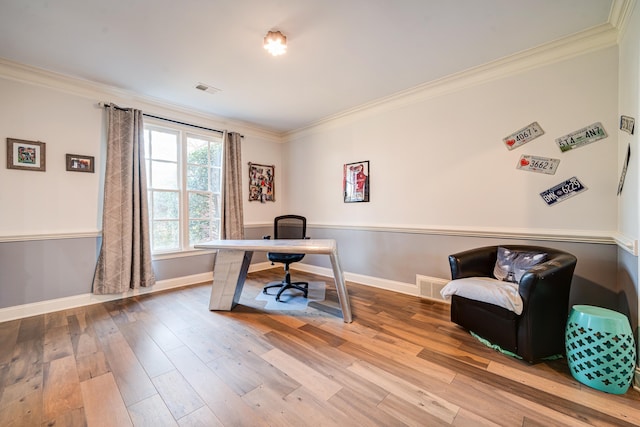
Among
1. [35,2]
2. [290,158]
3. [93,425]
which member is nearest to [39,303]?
[93,425]

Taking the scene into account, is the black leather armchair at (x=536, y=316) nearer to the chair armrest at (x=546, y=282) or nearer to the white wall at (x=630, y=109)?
the chair armrest at (x=546, y=282)

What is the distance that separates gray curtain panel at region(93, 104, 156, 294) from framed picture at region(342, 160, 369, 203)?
107 inches

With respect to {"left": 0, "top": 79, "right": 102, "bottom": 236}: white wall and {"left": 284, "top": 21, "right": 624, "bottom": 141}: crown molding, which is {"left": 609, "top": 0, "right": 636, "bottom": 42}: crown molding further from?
{"left": 0, "top": 79, "right": 102, "bottom": 236}: white wall

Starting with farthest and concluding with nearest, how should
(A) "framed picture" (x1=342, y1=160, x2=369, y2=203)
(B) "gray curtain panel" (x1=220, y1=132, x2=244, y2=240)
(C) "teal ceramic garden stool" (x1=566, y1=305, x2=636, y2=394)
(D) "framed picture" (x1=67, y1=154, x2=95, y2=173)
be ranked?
(B) "gray curtain panel" (x1=220, y1=132, x2=244, y2=240)
(A) "framed picture" (x1=342, y1=160, x2=369, y2=203)
(D) "framed picture" (x1=67, y1=154, x2=95, y2=173)
(C) "teal ceramic garden stool" (x1=566, y1=305, x2=636, y2=394)

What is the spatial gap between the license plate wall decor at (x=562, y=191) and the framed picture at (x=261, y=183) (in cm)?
390

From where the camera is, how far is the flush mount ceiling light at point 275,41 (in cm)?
209

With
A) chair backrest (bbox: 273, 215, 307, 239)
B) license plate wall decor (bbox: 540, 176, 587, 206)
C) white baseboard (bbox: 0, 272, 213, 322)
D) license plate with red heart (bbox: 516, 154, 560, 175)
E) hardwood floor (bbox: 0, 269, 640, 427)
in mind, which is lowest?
hardwood floor (bbox: 0, 269, 640, 427)

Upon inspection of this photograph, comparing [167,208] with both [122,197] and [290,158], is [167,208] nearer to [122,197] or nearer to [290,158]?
[122,197]

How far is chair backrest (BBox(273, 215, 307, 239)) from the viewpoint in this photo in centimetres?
362

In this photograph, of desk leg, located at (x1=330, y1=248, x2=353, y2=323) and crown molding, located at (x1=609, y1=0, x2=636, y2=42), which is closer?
crown molding, located at (x1=609, y1=0, x2=636, y2=42)

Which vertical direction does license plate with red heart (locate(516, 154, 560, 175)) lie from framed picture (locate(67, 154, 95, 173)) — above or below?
below

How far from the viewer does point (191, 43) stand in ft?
7.44

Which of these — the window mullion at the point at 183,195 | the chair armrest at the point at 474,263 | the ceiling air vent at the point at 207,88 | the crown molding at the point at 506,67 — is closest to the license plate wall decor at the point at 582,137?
the crown molding at the point at 506,67

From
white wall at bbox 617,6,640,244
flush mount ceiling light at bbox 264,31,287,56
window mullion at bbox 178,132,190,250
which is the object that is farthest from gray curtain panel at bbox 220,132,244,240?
white wall at bbox 617,6,640,244
